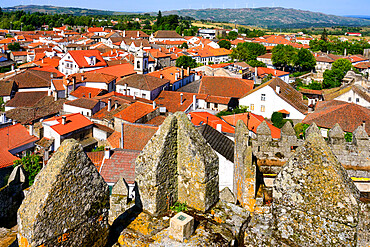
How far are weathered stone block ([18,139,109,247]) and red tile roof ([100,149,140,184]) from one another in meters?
17.1

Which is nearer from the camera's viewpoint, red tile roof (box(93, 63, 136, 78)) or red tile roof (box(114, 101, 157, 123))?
red tile roof (box(114, 101, 157, 123))

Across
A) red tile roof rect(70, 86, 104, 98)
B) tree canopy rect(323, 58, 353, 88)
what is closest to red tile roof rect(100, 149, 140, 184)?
red tile roof rect(70, 86, 104, 98)

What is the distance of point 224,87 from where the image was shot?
195 ft

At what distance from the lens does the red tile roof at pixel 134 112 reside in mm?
37037

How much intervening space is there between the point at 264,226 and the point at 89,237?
2530 millimetres

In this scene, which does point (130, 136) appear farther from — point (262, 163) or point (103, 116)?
point (262, 163)

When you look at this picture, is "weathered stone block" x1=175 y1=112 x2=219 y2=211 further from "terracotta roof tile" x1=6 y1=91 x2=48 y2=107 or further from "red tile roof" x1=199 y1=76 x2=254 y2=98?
"terracotta roof tile" x1=6 y1=91 x2=48 y2=107

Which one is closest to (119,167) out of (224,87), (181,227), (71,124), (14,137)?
→ (14,137)

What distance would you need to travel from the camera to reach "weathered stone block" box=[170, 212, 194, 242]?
5.00 metres

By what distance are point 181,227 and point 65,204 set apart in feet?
5.35

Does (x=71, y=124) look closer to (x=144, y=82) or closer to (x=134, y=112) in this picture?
(x=134, y=112)

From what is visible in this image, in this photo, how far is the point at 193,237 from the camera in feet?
16.8

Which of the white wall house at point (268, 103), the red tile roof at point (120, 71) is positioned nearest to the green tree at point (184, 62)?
the red tile roof at point (120, 71)

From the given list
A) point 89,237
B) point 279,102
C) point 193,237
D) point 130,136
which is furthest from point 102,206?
point 279,102
